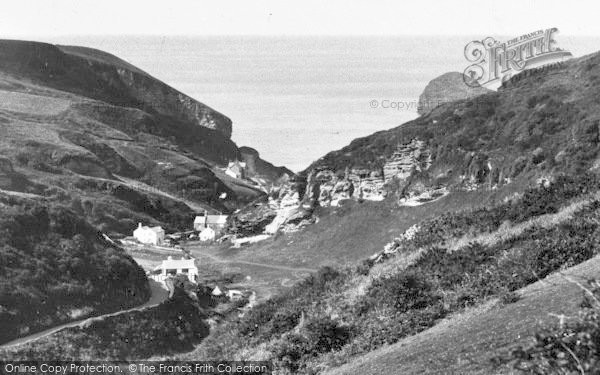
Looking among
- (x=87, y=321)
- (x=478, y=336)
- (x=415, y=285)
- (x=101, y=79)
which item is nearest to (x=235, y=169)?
(x=101, y=79)

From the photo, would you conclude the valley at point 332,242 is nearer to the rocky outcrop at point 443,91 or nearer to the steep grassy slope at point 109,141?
the rocky outcrop at point 443,91

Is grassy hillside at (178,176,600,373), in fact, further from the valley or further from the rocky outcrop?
the rocky outcrop

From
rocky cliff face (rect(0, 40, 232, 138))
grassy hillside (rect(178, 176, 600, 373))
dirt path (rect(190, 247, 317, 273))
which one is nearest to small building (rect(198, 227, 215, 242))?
dirt path (rect(190, 247, 317, 273))

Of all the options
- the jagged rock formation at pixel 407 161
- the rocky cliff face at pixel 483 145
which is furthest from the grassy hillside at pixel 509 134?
the jagged rock formation at pixel 407 161

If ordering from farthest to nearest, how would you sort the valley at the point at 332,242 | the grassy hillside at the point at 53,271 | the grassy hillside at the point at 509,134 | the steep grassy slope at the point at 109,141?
the steep grassy slope at the point at 109,141 → the grassy hillside at the point at 509,134 → the grassy hillside at the point at 53,271 → the valley at the point at 332,242

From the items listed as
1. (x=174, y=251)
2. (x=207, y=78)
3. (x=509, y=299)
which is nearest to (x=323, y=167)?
(x=174, y=251)

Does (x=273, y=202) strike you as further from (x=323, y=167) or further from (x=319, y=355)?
(x=319, y=355)
